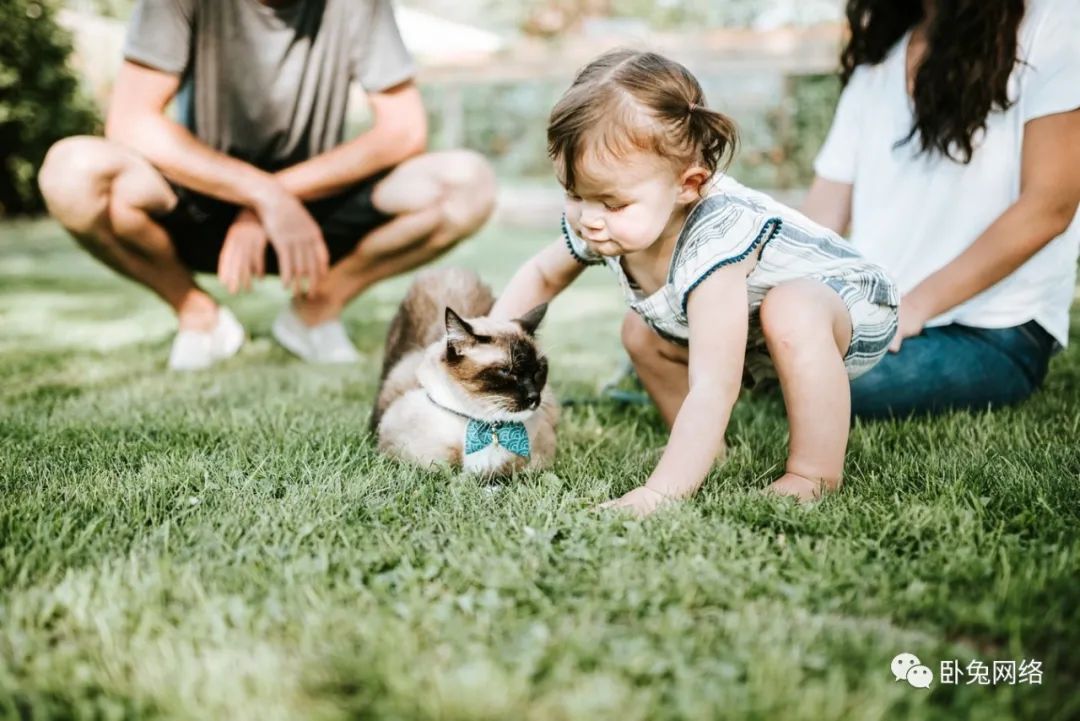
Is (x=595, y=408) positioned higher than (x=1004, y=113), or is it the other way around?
(x=1004, y=113)

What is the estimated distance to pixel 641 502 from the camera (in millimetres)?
1833

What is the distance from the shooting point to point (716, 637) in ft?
4.43

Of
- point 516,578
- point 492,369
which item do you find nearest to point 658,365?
point 492,369

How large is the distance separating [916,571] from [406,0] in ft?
82.7

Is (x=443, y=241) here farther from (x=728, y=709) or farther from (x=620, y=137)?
(x=728, y=709)

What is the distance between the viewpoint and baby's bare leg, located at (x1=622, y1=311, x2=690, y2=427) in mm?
2479

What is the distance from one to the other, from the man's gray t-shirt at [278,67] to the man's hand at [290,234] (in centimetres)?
43

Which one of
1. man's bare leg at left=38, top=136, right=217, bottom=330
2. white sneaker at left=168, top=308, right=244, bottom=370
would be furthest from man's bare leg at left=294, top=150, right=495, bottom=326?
man's bare leg at left=38, top=136, right=217, bottom=330

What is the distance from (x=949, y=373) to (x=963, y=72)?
89 centimetres

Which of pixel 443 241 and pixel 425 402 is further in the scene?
pixel 443 241

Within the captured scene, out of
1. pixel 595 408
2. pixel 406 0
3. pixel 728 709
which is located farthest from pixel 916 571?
pixel 406 0

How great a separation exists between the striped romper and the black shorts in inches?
65.3

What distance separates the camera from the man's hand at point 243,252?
3238 mm

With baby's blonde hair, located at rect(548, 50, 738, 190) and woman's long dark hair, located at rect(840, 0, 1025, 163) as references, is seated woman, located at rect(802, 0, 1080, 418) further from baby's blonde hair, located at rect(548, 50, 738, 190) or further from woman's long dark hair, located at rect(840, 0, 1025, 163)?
baby's blonde hair, located at rect(548, 50, 738, 190)
